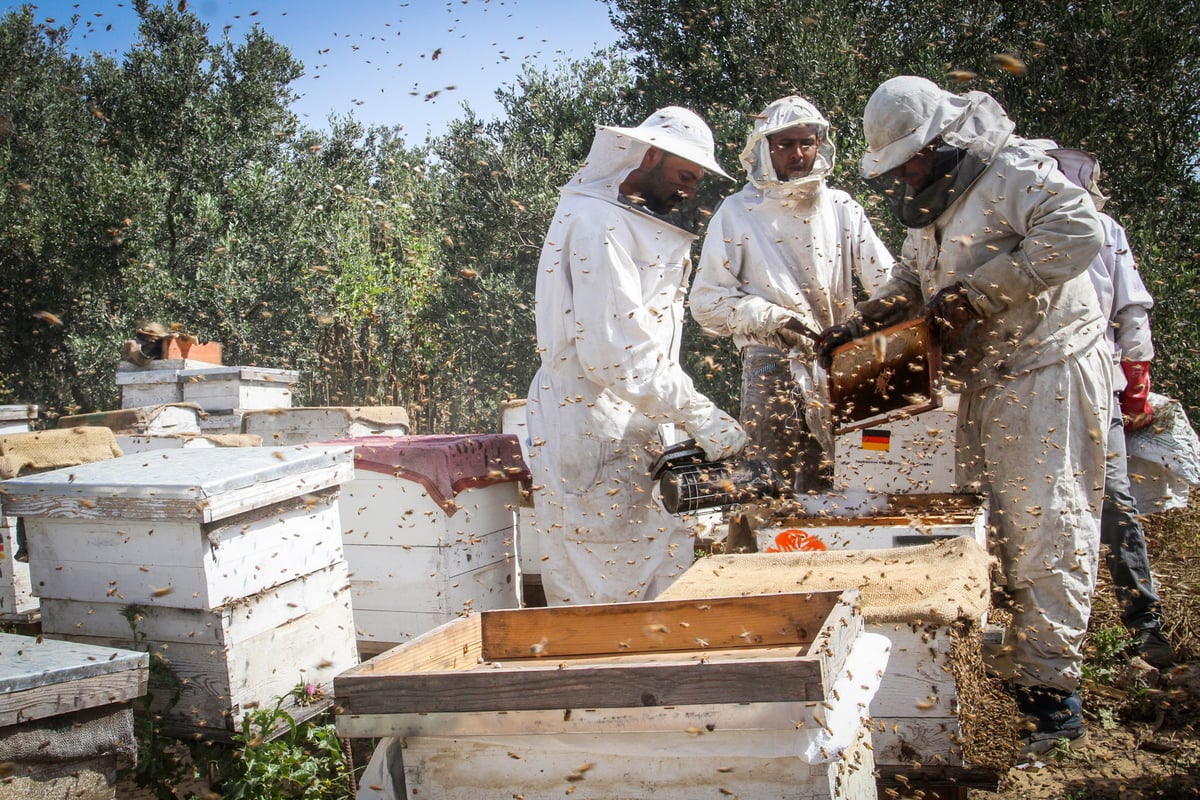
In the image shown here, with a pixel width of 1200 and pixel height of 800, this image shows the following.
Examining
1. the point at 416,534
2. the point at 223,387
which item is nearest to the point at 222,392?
the point at 223,387

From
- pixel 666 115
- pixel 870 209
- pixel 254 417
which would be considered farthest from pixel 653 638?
pixel 870 209

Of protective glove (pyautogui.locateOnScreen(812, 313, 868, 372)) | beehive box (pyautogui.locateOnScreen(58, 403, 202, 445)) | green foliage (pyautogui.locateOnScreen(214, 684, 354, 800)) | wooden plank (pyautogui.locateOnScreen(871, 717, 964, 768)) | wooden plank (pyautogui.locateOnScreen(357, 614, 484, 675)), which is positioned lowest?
green foliage (pyautogui.locateOnScreen(214, 684, 354, 800))

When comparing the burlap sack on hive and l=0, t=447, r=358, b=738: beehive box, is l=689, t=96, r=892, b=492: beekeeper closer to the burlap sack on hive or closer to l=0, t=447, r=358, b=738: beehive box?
l=0, t=447, r=358, b=738: beehive box

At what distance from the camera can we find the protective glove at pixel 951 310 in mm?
3059

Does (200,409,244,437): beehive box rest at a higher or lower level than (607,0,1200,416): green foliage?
lower

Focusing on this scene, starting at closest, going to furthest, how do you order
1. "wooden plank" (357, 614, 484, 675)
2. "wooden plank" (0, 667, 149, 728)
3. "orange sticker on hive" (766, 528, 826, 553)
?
"wooden plank" (357, 614, 484, 675) < "wooden plank" (0, 667, 149, 728) < "orange sticker on hive" (766, 528, 826, 553)

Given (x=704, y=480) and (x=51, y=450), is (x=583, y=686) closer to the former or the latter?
(x=704, y=480)

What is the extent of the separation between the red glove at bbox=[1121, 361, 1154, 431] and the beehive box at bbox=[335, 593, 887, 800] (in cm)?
305

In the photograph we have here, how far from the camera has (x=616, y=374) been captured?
10.9 feet

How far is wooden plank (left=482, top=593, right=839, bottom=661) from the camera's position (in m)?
1.94

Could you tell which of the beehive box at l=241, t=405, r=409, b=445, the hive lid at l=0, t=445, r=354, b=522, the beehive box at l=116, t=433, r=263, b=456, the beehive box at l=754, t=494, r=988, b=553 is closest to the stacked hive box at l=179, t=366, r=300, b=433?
the beehive box at l=241, t=405, r=409, b=445

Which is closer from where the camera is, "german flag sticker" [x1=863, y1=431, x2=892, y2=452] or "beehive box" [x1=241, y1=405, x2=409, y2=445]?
"german flag sticker" [x1=863, y1=431, x2=892, y2=452]

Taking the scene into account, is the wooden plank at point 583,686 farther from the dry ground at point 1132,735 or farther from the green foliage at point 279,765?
the dry ground at point 1132,735

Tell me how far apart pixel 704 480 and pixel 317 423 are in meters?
4.70
